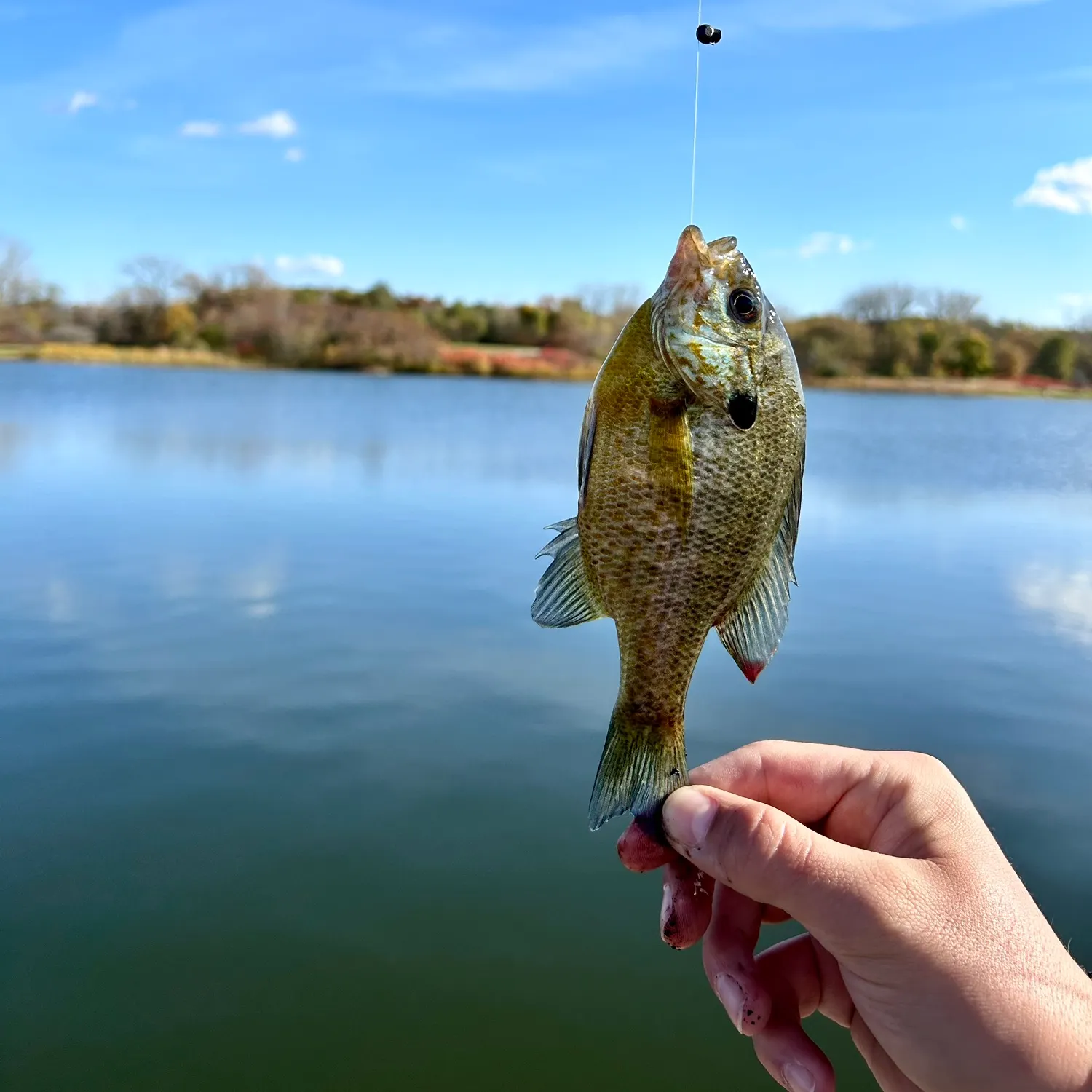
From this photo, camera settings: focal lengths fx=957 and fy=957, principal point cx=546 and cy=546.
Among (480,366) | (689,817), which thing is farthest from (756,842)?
(480,366)

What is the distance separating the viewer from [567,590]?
2.09m

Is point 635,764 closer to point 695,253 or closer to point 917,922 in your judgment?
point 917,922

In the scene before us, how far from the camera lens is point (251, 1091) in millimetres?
3945

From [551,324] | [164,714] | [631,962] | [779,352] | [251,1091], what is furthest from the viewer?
[551,324]

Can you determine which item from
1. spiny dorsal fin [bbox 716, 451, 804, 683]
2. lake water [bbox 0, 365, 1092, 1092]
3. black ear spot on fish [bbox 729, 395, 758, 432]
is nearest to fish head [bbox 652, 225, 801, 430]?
black ear spot on fish [bbox 729, 395, 758, 432]

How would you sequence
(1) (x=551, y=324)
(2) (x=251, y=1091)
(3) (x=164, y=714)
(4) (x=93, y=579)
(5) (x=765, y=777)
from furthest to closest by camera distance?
(1) (x=551, y=324), (4) (x=93, y=579), (3) (x=164, y=714), (2) (x=251, y=1091), (5) (x=765, y=777)

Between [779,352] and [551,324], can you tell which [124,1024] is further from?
[551,324]

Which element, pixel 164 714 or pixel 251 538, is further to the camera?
pixel 251 538

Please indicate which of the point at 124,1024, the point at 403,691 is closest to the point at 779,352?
the point at 124,1024

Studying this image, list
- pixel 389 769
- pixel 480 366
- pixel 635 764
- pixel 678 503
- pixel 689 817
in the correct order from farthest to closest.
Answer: pixel 480 366, pixel 389 769, pixel 689 817, pixel 635 764, pixel 678 503

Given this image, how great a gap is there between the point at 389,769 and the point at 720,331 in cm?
472

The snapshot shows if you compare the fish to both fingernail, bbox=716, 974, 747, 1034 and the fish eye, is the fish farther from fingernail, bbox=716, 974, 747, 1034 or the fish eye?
fingernail, bbox=716, 974, 747, 1034

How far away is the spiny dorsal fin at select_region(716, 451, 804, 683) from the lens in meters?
2.07

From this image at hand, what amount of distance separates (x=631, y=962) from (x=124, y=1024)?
90.8 inches
